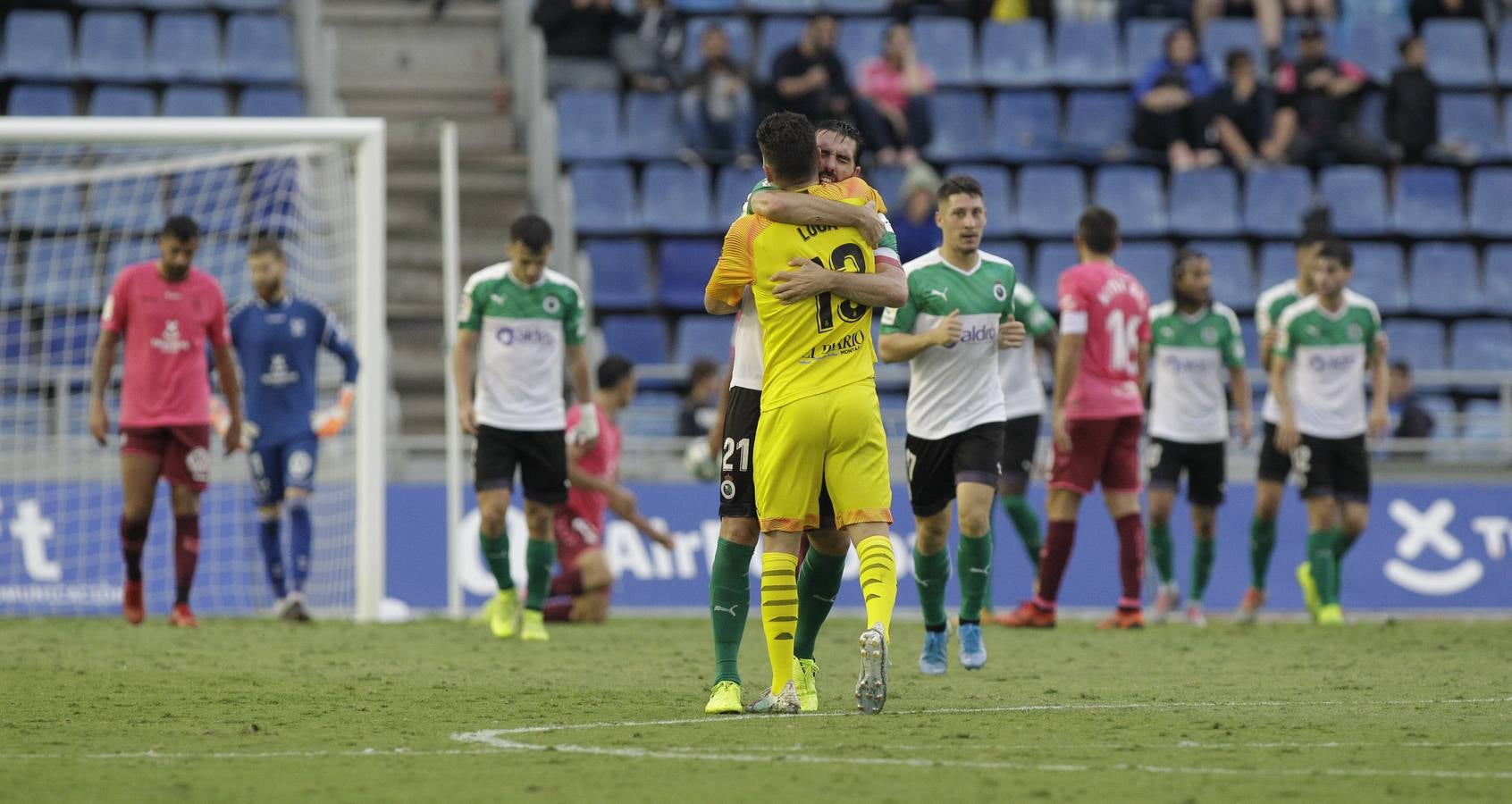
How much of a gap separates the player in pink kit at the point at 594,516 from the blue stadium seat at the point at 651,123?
618 centimetres

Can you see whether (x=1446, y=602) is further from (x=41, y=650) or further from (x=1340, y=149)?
(x=41, y=650)

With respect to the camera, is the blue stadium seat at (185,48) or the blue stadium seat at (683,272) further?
the blue stadium seat at (185,48)

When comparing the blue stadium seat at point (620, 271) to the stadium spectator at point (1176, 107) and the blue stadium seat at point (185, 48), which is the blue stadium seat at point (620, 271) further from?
the stadium spectator at point (1176, 107)

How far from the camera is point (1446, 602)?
51.9ft

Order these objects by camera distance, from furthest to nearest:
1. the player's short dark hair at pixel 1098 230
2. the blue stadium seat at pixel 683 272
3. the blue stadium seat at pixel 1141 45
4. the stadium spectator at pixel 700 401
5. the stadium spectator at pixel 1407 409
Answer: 1. the blue stadium seat at pixel 1141 45
2. the blue stadium seat at pixel 683 272
3. the stadium spectator at pixel 1407 409
4. the stadium spectator at pixel 700 401
5. the player's short dark hair at pixel 1098 230

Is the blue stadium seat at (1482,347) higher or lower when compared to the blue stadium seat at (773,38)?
lower

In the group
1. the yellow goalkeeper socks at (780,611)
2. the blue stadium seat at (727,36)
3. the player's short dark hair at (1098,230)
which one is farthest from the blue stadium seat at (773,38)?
the yellow goalkeeper socks at (780,611)

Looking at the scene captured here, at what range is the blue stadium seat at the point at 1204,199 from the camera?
19.4 metres

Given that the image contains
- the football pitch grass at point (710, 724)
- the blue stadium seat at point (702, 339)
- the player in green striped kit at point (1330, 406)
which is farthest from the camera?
the blue stadium seat at point (702, 339)

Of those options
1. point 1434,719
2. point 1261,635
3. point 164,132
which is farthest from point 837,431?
point 164,132

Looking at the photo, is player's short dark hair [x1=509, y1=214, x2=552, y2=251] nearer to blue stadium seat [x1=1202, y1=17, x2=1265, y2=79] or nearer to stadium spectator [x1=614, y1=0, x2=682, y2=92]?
stadium spectator [x1=614, y1=0, x2=682, y2=92]

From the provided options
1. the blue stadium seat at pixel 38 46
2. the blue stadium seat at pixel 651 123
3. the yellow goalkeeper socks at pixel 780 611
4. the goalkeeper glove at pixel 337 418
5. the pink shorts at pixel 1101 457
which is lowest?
the yellow goalkeeper socks at pixel 780 611

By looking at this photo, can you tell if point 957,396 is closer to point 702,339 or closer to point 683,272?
point 702,339

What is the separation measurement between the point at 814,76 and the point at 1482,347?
6.43 metres
